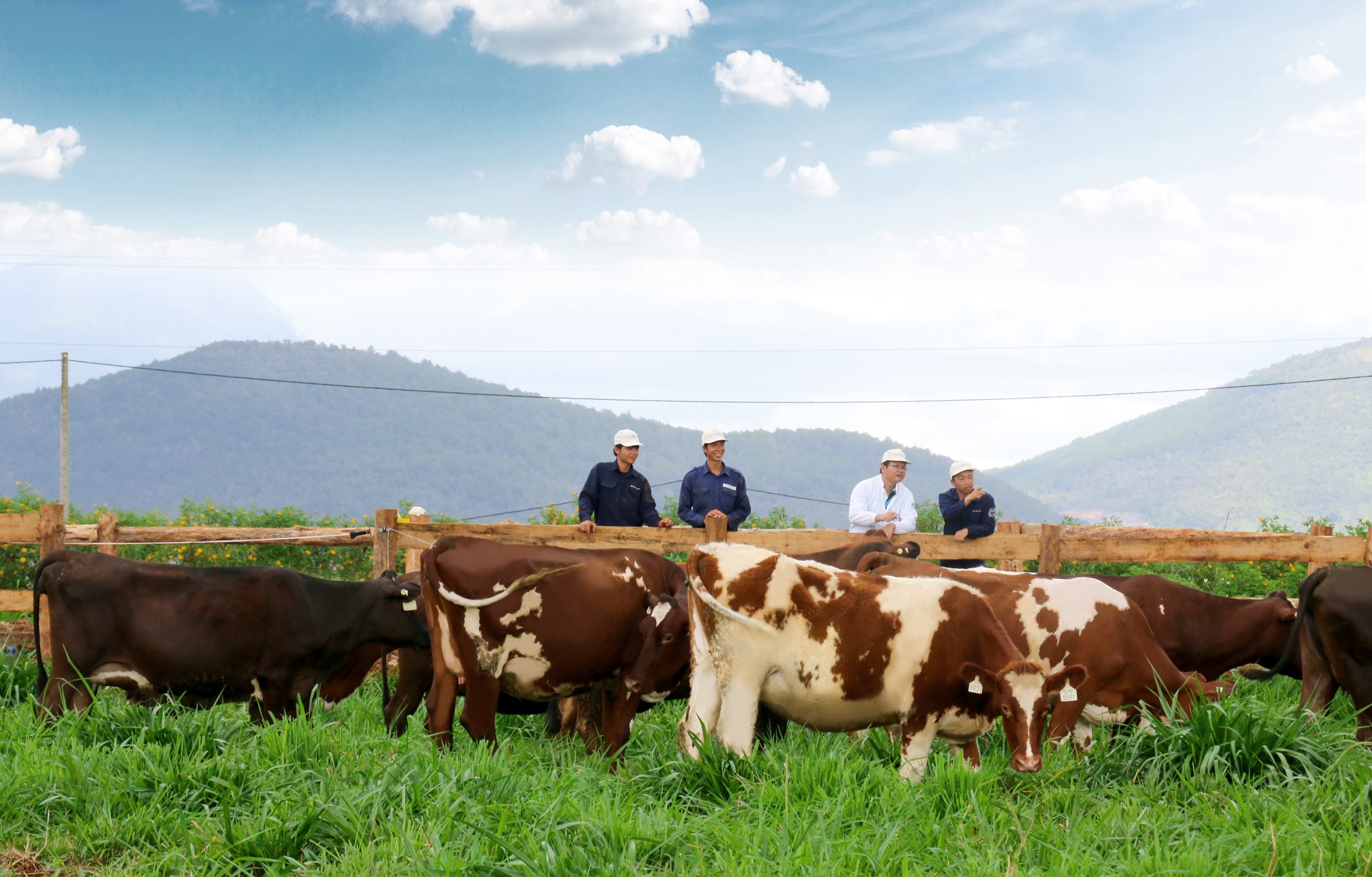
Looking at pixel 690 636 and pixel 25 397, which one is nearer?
pixel 690 636

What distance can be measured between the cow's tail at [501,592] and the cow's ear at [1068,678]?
3.25 m

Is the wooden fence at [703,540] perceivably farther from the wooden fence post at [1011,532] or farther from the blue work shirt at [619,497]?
the blue work shirt at [619,497]

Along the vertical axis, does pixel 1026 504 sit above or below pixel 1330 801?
below

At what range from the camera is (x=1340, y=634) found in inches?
291

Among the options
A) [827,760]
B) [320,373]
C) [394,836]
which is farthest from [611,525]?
[320,373]

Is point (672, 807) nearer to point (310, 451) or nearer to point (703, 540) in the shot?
point (703, 540)

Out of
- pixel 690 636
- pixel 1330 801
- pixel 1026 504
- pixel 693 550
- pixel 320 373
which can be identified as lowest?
pixel 1026 504

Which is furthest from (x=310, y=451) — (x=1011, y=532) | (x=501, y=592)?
(x=501, y=592)

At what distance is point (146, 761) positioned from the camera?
5.62 meters

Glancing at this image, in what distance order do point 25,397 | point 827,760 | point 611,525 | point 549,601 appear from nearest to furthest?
point 827,760, point 549,601, point 611,525, point 25,397

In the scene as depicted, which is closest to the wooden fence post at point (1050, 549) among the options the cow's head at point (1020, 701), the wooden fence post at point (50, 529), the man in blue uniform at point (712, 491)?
the man in blue uniform at point (712, 491)

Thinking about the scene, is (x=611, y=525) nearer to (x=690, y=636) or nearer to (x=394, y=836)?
(x=690, y=636)

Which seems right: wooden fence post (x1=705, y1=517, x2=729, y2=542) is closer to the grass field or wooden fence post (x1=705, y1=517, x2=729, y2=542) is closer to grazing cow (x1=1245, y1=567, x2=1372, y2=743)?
the grass field

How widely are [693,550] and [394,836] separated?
255 cm
